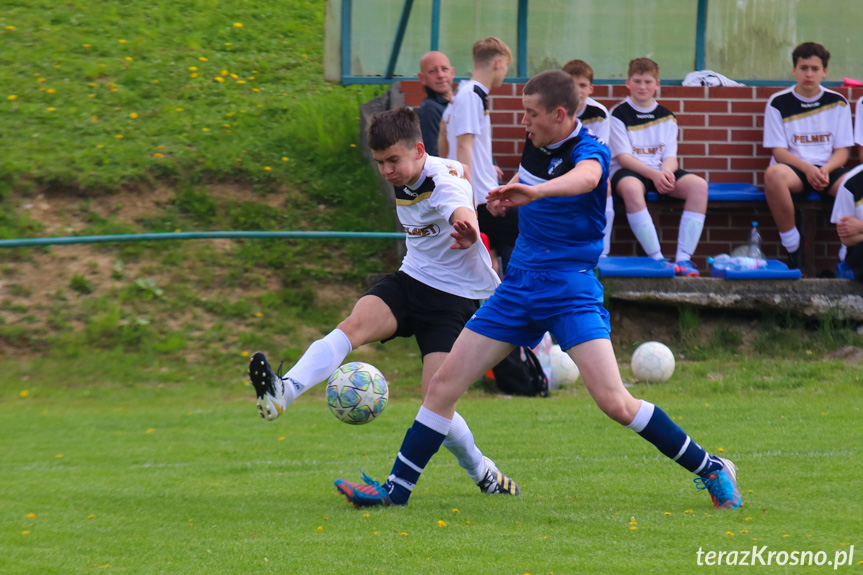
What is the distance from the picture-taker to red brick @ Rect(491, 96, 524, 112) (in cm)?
1088

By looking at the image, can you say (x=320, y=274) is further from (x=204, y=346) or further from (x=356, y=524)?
(x=356, y=524)

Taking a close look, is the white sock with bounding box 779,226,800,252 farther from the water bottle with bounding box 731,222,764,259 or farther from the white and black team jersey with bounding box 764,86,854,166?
the white and black team jersey with bounding box 764,86,854,166

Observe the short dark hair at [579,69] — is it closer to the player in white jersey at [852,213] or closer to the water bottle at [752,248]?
the water bottle at [752,248]

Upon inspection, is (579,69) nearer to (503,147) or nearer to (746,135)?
(503,147)

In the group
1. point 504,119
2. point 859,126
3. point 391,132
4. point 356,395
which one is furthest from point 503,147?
point 356,395

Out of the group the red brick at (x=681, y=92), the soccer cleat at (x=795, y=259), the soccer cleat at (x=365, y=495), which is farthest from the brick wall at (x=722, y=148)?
the soccer cleat at (x=365, y=495)

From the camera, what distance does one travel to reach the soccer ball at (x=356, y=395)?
16.7 feet

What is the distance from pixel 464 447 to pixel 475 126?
13.5 ft

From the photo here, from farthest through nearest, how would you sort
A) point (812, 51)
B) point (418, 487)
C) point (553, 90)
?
1. point (812, 51)
2. point (418, 487)
3. point (553, 90)

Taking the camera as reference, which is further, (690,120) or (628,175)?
(690,120)

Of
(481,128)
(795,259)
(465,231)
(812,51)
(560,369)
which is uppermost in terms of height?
(812,51)

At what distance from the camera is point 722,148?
11062 mm

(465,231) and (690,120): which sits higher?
(690,120)

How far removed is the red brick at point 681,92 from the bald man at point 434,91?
3.02 m
